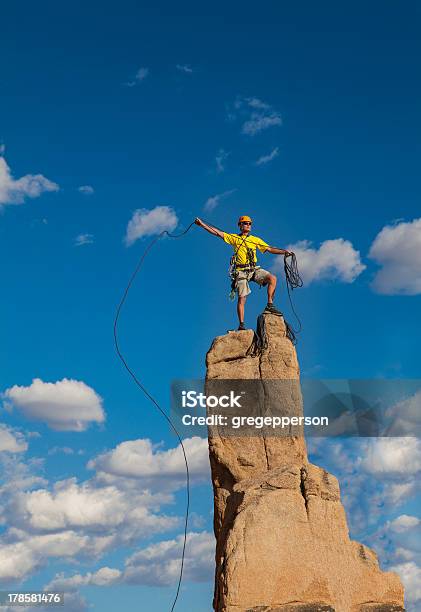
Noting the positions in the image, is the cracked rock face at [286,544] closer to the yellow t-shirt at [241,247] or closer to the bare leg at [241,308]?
the bare leg at [241,308]

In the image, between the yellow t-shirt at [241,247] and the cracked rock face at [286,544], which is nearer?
the cracked rock face at [286,544]

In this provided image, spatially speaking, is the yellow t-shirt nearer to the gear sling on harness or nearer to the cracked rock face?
the gear sling on harness

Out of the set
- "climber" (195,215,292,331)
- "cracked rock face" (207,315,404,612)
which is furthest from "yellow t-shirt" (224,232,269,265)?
"cracked rock face" (207,315,404,612)

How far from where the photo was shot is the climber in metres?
19.0

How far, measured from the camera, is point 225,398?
17766 millimetres

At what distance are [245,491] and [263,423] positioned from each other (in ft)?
7.20

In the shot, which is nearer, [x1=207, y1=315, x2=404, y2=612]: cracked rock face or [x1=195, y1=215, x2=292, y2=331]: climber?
[x1=207, y1=315, x2=404, y2=612]: cracked rock face

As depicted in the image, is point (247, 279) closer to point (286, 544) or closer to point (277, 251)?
point (277, 251)

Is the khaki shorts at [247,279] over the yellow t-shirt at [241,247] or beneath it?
beneath

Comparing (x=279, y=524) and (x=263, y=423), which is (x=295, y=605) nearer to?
(x=279, y=524)

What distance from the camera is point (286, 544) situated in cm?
1499

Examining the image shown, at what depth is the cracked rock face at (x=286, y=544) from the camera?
14.6 meters

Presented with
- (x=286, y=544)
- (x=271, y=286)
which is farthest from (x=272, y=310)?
(x=286, y=544)

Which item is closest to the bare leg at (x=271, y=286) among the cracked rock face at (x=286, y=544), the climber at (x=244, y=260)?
the climber at (x=244, y=260)
